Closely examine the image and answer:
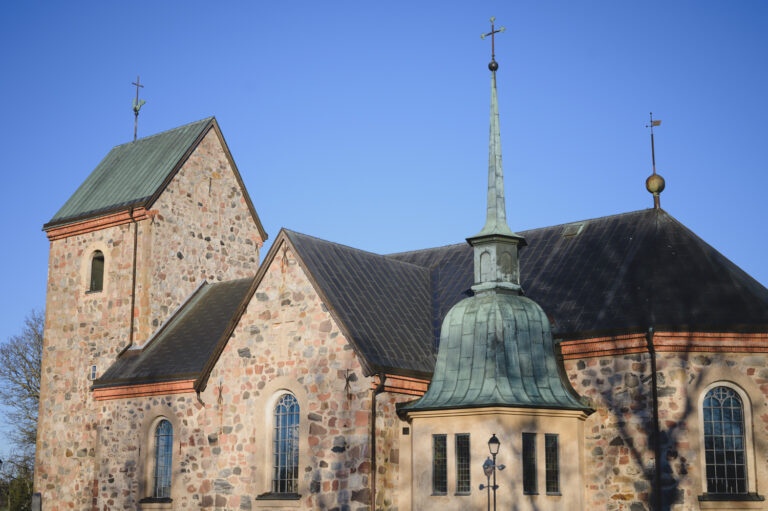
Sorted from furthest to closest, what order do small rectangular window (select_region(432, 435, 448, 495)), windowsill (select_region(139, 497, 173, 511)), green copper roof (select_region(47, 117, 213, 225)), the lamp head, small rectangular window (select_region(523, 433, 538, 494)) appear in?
green copper roof (select_region(47, 117, 213, 225)), windowsill (select_region(139, 497, 173, 511)), small rectangular window (select_region(432, 435, 448, 495)), small rectangular window (select_region(523, 433, 538, 494)), the lamp head

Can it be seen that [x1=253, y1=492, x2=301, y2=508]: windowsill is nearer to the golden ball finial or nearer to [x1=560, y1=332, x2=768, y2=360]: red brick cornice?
[x1=560, y1=332, x2=768, y2=360]: red brick cornice

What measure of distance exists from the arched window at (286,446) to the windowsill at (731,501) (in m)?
9.26

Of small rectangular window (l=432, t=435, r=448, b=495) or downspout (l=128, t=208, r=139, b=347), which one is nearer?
small rectangular window (l=432, t=435, r=448, b=495)

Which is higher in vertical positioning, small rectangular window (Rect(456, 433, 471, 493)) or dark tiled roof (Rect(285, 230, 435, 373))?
dark tiled roof (Rect(285, 230, 435, 373))

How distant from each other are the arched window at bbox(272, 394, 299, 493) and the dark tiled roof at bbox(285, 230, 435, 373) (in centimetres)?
249

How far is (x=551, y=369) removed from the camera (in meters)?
21.5

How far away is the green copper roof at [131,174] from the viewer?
30.9 metres

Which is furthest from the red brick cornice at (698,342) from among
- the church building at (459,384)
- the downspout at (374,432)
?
the downspout at (374,432)

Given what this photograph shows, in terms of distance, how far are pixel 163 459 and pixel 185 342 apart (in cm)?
353

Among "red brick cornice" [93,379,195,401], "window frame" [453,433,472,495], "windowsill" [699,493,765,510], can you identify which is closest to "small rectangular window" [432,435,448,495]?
"window frame" [453,433,472,495]

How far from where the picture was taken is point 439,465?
21047 mm

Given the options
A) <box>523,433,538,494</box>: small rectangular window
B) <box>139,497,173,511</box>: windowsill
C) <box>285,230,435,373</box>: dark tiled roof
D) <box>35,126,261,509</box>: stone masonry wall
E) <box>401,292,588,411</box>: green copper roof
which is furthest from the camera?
<box>35,126,261,509</box>: stone masonry wall

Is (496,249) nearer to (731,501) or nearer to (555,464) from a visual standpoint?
(555,464)

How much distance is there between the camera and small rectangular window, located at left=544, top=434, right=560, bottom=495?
2048 centimetres
